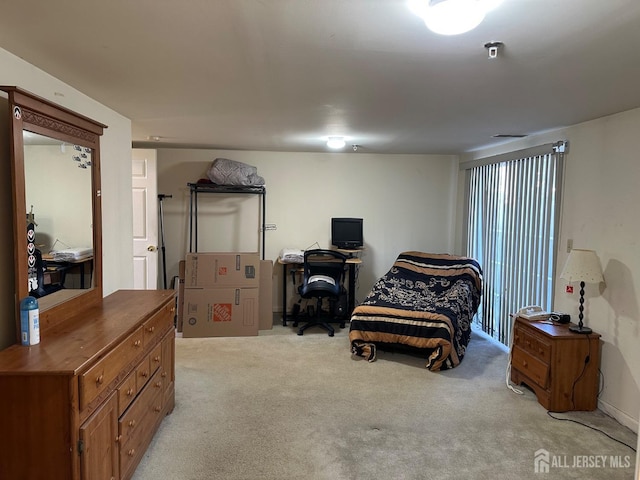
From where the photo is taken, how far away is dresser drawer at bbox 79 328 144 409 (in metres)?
1.64

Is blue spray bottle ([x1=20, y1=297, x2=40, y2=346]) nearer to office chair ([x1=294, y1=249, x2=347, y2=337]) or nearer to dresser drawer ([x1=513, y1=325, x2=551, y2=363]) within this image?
office chair ([x1=294, y1=249, x2=347, y2=337])

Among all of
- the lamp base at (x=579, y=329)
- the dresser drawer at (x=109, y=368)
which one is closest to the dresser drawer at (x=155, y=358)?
the dresser drawer at (x=109, y=368)

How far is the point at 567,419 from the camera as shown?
2920 millimetres

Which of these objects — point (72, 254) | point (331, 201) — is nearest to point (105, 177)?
point (72, 254)

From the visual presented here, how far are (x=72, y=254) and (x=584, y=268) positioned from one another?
3.43 m

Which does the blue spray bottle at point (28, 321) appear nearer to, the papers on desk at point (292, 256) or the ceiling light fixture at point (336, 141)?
the ceiling light fixture at point (336, 141)

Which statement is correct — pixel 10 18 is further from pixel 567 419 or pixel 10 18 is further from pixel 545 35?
pixel 567 419

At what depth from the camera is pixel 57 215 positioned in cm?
223

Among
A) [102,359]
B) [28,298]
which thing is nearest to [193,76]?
[28,298]

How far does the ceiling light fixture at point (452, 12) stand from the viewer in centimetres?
133

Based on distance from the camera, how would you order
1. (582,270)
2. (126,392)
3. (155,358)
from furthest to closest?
(582,270)
(155,358)
(126,392)

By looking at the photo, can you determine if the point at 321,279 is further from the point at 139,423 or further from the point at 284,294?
the point at 139,423

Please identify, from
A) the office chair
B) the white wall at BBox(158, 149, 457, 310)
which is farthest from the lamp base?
the white wall at BBox(158, 149, 457, 310)

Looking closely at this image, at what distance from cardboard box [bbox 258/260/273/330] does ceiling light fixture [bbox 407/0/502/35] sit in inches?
156
